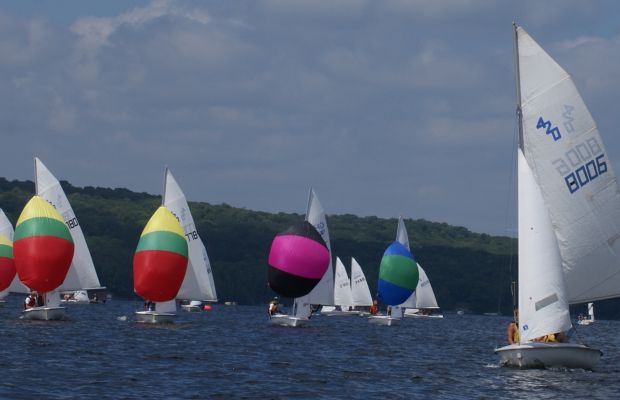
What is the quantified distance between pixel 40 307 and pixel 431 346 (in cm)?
1795

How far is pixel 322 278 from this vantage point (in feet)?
213

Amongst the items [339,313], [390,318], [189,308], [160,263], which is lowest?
[390,318]

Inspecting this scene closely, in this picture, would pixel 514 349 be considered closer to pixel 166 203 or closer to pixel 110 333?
pixel 110 333

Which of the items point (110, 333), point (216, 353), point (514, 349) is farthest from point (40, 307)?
point (514, 349)

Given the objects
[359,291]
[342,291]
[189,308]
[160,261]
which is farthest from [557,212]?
[359,291]

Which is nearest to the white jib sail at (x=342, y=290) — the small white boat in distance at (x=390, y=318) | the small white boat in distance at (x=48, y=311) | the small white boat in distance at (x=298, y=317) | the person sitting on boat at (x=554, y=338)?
the small white boat in distance at (x=390, y=318)

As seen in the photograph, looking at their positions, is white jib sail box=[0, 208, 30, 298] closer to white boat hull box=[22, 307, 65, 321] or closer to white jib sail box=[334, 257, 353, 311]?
white boat hull box=[22, 307, 65, 321]

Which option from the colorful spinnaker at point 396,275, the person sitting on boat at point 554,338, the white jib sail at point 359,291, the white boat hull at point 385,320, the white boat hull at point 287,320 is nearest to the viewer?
the person sitting on boat at point 554,338

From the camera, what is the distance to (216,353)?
44.2m

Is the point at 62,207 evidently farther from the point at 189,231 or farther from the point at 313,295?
the point at 313,295

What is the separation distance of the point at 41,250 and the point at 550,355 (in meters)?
26.2

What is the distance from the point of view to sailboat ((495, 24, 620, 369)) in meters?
35.9

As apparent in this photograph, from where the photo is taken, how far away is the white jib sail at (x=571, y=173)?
36312 millimetres

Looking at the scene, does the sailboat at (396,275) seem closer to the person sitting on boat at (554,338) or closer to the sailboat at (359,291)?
the sailboat at (359,291)
